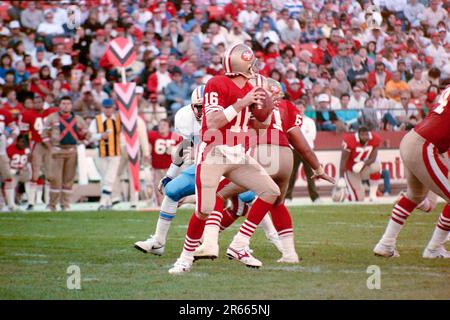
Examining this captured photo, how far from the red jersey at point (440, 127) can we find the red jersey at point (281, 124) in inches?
43.3

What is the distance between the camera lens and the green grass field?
23.1 ft

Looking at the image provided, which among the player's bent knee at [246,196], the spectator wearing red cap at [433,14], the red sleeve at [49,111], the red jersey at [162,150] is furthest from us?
the spectator wearing red cap at [433,14]

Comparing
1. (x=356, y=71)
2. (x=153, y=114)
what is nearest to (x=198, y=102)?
(x=153, y=114)

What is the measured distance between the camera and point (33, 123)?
53.6ft

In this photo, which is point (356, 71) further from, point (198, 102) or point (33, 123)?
point (198, 102)

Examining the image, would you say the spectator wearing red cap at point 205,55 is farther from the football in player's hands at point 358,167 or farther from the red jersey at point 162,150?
the football in player's hands at point 358,167

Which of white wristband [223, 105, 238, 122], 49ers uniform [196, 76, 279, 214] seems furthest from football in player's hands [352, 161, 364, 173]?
white wristband [223, 105, 238, 122]

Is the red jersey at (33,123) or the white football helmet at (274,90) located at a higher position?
the white football helmet at (274,90)

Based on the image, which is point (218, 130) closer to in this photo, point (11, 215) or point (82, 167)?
point (11, 215)

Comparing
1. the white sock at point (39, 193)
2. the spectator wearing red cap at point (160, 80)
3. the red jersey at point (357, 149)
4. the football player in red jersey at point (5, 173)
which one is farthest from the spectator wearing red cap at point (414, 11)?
the football player in red jersey at point (5, 173)

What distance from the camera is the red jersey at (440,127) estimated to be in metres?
8.50

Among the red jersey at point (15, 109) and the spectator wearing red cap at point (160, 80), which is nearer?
the red jersey at point (15, 109)
